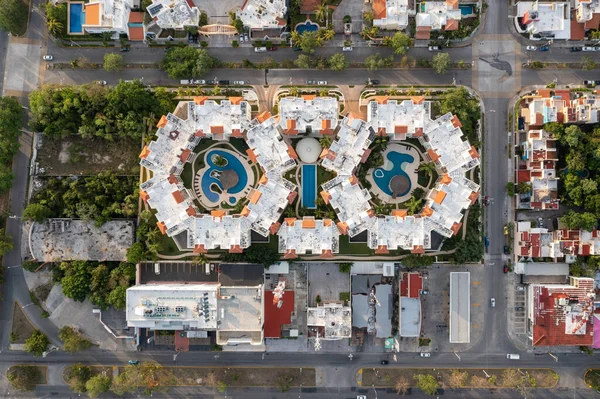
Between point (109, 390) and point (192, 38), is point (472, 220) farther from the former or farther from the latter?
point (109, 390)

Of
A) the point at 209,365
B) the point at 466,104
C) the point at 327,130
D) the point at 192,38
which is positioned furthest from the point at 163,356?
the point at 466,104

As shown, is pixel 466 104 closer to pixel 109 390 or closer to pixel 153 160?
pixel 153 160

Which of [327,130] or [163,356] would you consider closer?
[327,130]

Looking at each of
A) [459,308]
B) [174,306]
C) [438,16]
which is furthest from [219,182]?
[438,16]

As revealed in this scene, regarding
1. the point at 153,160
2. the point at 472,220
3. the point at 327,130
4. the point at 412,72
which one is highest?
the point at 412,72

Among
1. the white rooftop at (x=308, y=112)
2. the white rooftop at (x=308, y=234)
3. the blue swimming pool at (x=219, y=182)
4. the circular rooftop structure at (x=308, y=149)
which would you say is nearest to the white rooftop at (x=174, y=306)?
the white rooftop at (x=308, y=234)

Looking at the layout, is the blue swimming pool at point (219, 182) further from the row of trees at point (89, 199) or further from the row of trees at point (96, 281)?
the row of trees at point (96, 281)

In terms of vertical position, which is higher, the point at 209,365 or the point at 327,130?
the point at 327,130

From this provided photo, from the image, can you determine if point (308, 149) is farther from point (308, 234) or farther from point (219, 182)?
point (219, 182)
